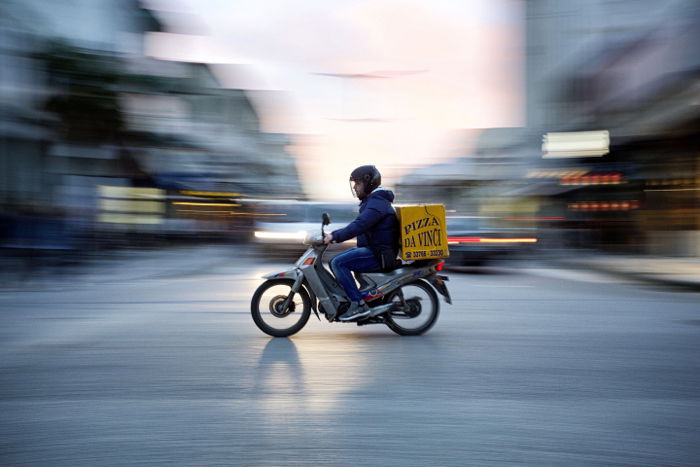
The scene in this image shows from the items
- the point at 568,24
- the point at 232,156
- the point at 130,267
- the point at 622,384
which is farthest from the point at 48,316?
the point at 232,156

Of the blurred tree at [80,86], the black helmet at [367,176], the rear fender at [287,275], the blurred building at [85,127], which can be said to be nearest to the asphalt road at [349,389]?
the rear fender at [287,275]

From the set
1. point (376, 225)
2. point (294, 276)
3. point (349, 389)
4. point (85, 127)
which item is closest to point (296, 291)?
point (294, 276)

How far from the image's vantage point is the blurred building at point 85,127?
776 inches

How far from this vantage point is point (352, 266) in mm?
6535

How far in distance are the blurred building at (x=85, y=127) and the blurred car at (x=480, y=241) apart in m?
8.99

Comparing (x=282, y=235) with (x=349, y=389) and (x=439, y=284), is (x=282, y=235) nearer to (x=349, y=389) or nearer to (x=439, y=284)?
(x=439, y=284)

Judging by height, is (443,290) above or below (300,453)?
above

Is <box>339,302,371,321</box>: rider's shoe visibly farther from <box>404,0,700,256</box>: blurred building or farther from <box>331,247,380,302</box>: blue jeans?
<box>404,0,700,256</box>: blurred building

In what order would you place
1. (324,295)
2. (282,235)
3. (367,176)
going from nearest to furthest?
(324,295) < (367,176) < (282,235)

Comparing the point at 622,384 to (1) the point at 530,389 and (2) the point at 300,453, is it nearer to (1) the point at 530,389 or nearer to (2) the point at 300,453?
(1) the point at 530,389

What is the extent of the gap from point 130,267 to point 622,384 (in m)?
13.7

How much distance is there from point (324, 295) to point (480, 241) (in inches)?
393

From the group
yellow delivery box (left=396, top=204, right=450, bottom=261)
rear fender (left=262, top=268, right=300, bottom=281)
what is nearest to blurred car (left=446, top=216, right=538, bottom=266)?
yellow delivery box (left=396, top=204, right=450, bottom=261)

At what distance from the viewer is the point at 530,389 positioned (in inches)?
180
